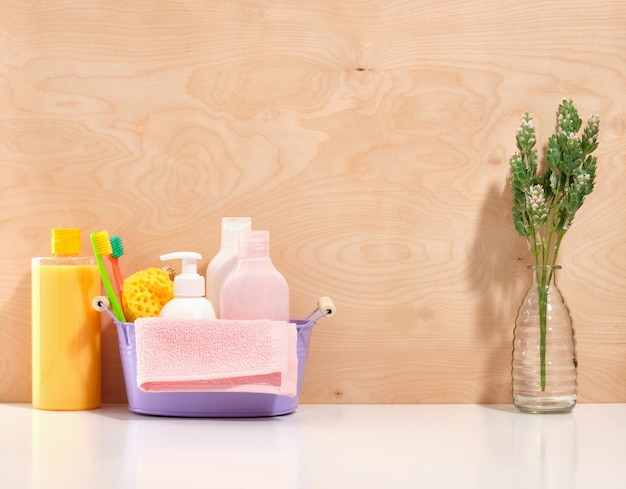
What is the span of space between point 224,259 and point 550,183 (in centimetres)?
45

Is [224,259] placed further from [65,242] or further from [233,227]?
[65,242]

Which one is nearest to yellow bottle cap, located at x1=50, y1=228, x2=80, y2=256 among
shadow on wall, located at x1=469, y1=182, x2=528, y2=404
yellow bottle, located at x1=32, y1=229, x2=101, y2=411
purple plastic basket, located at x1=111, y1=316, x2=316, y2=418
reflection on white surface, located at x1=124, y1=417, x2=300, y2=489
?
yellow bottle, located at x1=32, y1=229, x2=101, y2=411

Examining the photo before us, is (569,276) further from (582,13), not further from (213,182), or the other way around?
(213,182)

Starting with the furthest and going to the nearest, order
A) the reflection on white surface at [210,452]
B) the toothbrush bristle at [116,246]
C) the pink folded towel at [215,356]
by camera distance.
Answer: the toothbrush bristle at [116,246]
the pink folded towel at [215,356]
the reflection on white surface at [210,452]

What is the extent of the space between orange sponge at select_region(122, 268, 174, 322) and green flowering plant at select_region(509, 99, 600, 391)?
0.47m

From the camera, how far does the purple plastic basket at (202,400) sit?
1.04 metres

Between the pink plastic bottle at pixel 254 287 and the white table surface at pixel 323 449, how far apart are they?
13 cm

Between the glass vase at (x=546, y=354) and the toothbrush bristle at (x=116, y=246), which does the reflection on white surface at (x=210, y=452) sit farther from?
the glass vase at (x=546, y=354)

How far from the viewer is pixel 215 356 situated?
40.0 inches

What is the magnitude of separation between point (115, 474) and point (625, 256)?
0.78 meters

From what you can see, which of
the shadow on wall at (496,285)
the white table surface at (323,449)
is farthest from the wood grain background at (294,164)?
the white table surface at (323,449)

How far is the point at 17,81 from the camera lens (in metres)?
1.19

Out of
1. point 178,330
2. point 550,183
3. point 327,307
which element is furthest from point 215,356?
point 550,183

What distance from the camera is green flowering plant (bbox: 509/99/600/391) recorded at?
1103mm
